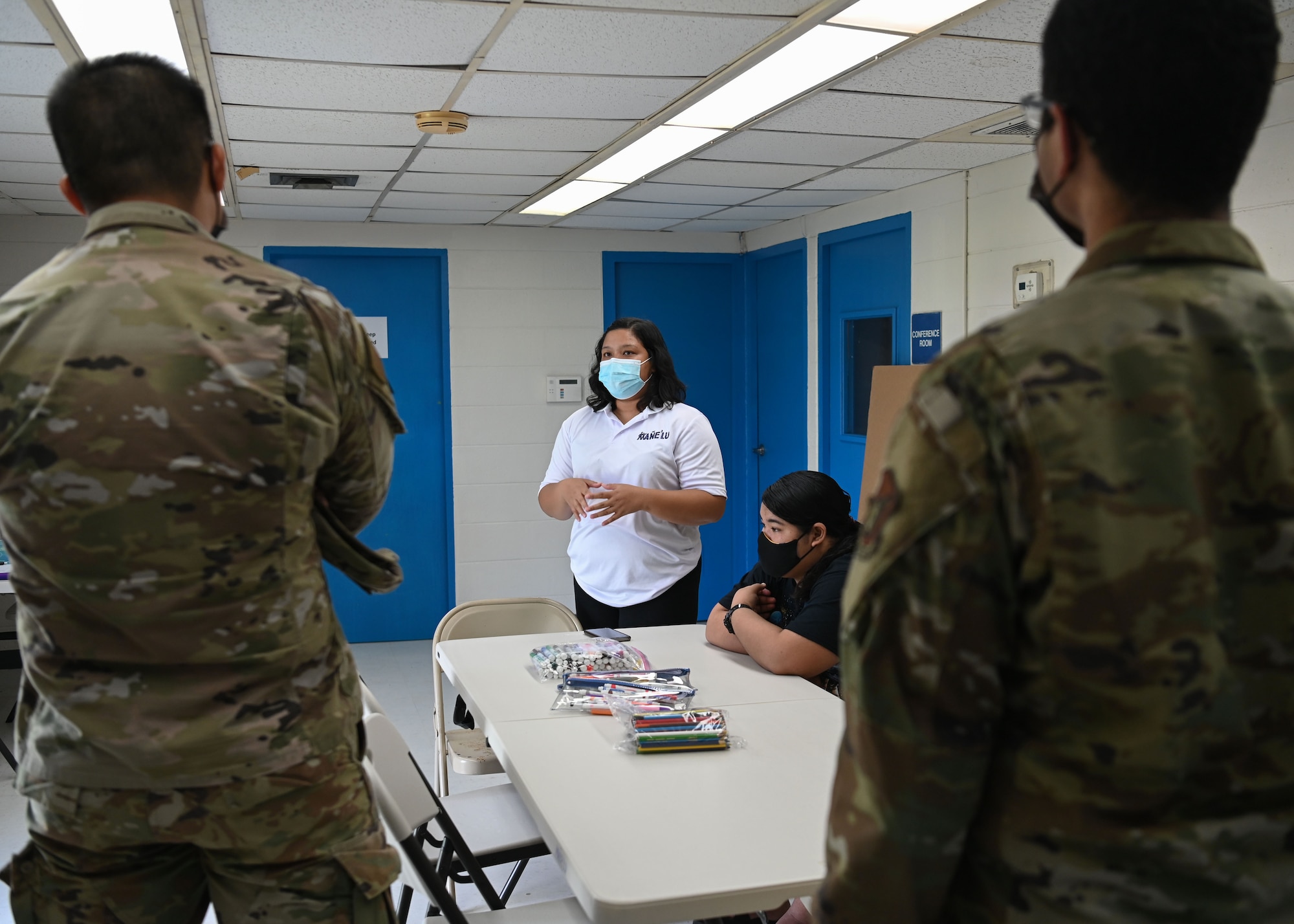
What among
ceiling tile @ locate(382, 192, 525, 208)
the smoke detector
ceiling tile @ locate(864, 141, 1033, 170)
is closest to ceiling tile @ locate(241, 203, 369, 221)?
ceiling tile @ locate(382, 192, 525, 208)

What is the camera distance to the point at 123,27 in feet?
8.49

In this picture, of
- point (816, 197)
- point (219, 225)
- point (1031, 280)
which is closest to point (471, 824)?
point (219, 225)

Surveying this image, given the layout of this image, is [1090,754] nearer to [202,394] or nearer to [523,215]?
[202,394]

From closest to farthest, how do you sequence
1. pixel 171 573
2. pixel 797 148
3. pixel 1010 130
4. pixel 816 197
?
pixel 171 573 → pixel 1010 130 → pixel 797 148 → pixel 816 197

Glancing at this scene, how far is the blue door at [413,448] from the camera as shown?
6.12 meters

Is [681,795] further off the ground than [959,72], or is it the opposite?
[959,72]

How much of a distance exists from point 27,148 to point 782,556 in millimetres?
3204

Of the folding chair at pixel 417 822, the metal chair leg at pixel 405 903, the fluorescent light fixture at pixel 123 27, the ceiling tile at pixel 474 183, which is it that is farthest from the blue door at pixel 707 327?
the folding chair at pixel 417 822

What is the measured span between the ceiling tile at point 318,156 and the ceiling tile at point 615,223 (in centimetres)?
171

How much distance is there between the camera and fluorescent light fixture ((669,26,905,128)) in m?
2.66

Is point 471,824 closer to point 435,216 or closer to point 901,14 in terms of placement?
point 901,14

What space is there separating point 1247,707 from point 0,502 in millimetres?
1245

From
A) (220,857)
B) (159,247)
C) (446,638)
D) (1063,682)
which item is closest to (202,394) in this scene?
(159,247)

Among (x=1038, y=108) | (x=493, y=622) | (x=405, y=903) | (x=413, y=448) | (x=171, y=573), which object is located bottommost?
(x=405, y=903)
